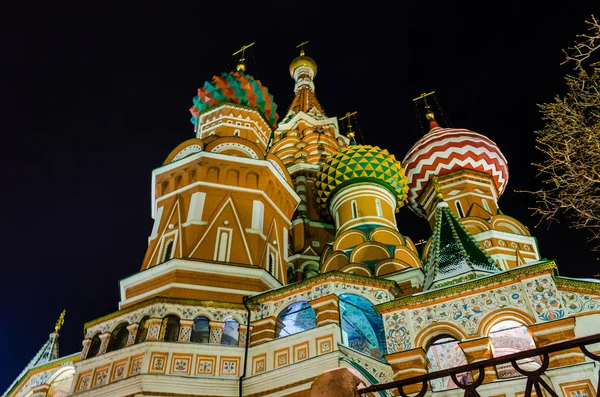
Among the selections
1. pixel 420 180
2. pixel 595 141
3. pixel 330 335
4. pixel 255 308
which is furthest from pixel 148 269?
pixel 420 180

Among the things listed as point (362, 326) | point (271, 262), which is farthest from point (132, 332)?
point (362, 326)

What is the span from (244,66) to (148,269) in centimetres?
1160

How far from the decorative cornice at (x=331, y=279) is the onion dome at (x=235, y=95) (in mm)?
9557

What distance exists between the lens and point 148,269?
12266mm

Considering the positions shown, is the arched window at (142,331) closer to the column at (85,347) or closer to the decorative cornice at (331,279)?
the column at (85,347)

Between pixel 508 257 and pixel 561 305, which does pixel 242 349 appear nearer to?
pixel 561 305

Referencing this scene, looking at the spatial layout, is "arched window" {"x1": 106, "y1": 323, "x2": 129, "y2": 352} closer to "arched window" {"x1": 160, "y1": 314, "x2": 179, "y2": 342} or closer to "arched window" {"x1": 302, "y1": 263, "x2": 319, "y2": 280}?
"arched window" {"x1": 160, "y1": 314, "x2": 179, "y2": 342}

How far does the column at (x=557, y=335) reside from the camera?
731 cm

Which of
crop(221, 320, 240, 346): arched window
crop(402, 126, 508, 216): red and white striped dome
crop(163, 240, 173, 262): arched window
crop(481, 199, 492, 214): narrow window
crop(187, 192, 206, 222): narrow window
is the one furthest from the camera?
crop(402, 126, 508, 216): red and white striped dome

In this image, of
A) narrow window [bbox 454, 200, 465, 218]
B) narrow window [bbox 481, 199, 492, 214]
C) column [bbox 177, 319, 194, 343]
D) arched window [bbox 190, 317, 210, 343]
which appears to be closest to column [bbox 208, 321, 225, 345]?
arched window [bbox 190, 317, 210, 343]

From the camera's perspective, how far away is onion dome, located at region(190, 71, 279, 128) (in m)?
18.7

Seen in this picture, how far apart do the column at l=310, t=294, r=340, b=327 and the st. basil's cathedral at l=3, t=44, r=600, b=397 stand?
0.03 metres

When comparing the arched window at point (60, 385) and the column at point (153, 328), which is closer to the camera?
the column at point (153, 328)

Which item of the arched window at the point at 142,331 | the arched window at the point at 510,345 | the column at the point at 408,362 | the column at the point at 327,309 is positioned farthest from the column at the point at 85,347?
the arched window at the point at 510,345
